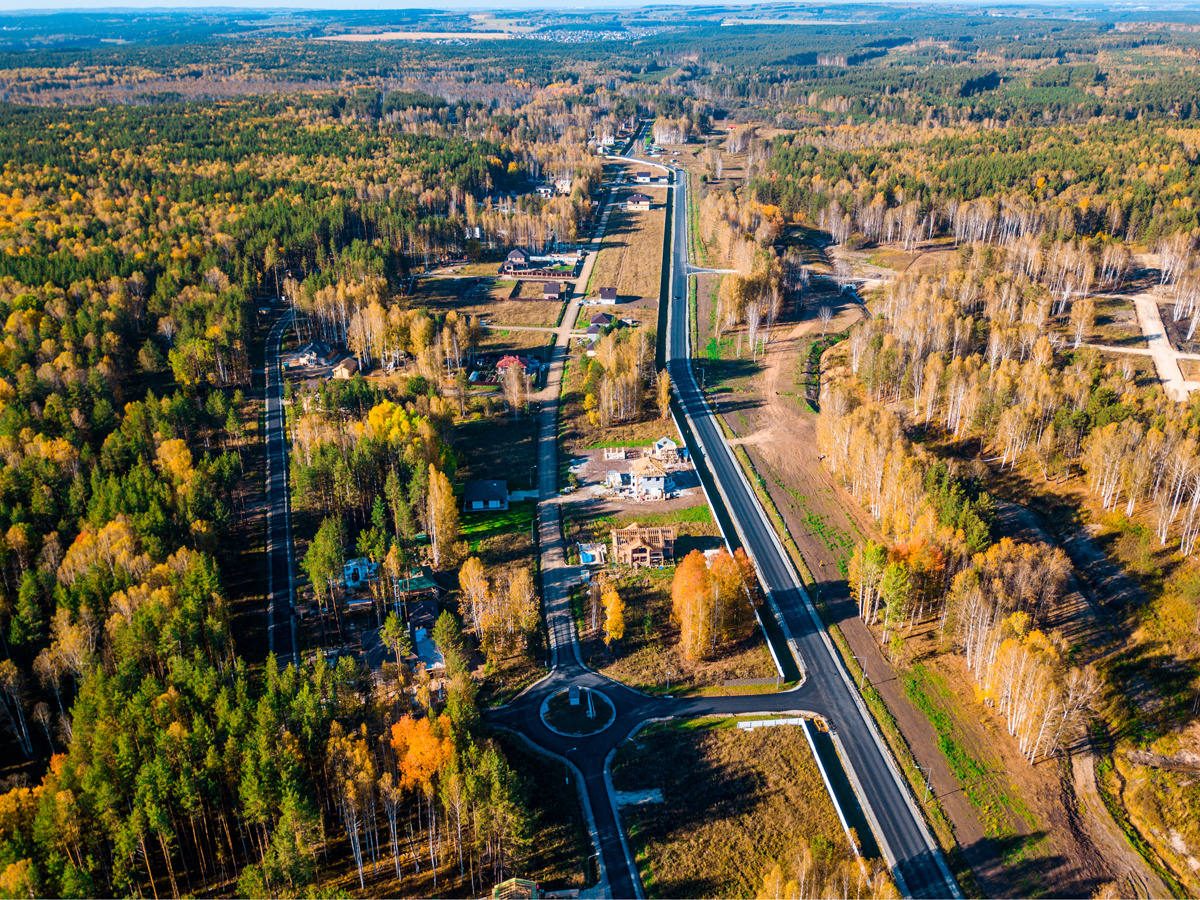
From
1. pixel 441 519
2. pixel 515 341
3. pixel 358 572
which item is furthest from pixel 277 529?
pixel 515 341

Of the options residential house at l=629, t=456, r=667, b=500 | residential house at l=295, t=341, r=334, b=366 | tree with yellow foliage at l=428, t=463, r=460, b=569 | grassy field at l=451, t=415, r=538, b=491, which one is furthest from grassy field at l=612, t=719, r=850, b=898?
residential house at l=295, t=341, r=334, b=366

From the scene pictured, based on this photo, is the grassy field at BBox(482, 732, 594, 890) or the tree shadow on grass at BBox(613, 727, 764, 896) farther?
the grassy field at BBox(482, 732, 594, 890)

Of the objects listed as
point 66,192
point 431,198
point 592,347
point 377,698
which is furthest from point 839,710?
point 66,192

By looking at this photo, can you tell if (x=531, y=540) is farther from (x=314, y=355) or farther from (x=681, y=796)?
(x=314, y=355)

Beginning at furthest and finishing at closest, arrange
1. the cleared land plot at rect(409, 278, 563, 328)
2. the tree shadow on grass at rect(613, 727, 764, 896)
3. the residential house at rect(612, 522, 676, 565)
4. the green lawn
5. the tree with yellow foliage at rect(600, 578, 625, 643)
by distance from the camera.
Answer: the cleared land plot at rect(409, 278, 563, 328)
the green lawn
the residential house at rect(612, 522, 676, 565)
the tree with yellow foliage at rect(600, 578, 625, 643)
the tree shadow on grass at rect(613, 727, 764, 896)

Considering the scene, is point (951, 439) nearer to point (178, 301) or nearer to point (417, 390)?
point (417, 390)

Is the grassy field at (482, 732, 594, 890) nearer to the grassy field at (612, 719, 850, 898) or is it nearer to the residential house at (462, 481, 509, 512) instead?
the grassy field at (612, 719, 850, 898)
